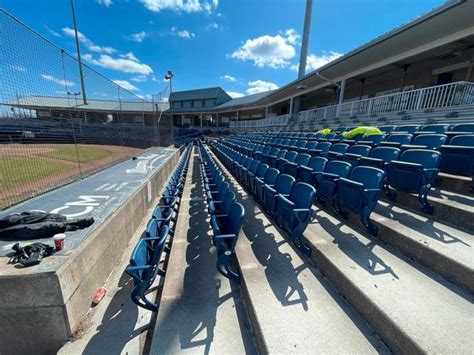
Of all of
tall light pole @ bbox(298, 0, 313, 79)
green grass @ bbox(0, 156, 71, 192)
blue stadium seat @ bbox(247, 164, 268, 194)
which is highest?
tall light pole @ bbox(298, 0, 313, 79)

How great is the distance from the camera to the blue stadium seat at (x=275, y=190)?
3.09 metres

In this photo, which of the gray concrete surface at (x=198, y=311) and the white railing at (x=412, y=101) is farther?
the white railing at (x=412, y=101)

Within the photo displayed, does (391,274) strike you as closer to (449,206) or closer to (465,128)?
(449,206)

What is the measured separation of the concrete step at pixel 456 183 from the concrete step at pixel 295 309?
8.65ft

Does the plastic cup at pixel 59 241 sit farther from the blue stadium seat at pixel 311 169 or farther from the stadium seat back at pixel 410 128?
the stadium seat back at pixel 410 128

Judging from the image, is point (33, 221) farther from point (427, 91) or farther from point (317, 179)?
point (427, 91)

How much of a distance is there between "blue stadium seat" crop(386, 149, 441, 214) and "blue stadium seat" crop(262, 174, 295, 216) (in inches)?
58.9

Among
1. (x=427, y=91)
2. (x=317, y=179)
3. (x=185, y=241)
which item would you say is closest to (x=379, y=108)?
(x=427, y=91)

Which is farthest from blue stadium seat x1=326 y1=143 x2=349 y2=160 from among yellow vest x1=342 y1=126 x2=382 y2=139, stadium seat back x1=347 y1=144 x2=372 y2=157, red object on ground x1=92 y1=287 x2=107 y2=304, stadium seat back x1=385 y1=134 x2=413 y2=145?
red object on ground x1=92 y1=287 x2=107 y2=304

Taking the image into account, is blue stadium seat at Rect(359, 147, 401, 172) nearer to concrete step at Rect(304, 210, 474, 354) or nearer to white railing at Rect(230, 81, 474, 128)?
concrete step at Rect(304, 210, 474, 354)

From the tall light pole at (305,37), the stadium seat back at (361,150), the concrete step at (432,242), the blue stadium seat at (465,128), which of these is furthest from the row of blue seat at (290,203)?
the tall light pole at (305,37)

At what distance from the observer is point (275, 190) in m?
3.39

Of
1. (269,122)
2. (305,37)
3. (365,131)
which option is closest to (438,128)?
(365,131)

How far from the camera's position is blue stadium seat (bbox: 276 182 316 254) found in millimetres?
2301
